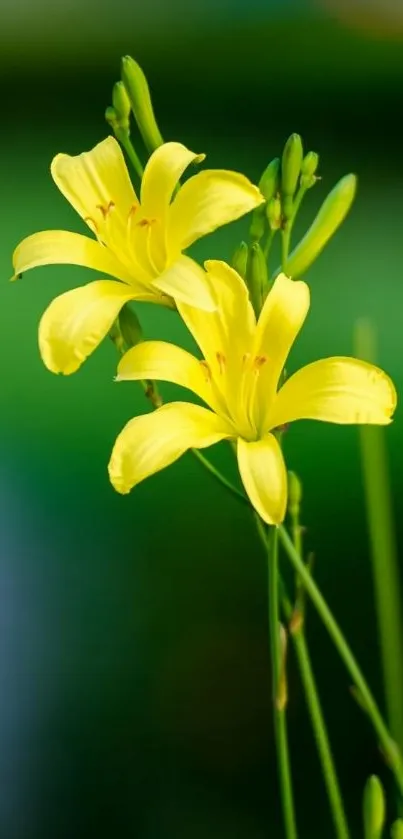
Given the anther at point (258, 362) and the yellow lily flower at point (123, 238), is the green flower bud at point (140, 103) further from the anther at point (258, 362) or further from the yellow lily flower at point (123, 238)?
the anther at point (258, 362)

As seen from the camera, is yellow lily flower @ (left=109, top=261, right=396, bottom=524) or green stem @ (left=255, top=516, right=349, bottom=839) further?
green stem @ (left=255, top=516, right=349, bottom=839)

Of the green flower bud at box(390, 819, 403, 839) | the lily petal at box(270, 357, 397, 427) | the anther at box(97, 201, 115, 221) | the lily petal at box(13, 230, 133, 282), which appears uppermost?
the anther at box(97, 201, 115, 221)

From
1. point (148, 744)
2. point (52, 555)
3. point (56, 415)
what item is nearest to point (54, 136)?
point (56, 415)

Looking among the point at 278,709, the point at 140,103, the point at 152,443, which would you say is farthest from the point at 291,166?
the point at 278,709

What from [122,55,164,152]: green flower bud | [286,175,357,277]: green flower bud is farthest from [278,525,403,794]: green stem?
[122,55,164,152]: green flower bud

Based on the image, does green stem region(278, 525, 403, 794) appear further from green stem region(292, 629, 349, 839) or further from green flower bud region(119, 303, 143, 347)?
green flower bud region(119, 303, 143, 347)

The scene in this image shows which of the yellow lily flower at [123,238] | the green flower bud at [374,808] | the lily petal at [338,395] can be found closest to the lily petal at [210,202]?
the yellow lily flower at [123,238]

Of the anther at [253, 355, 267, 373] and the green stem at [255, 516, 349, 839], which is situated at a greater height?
the anther at [253, 355, 267, 373]
